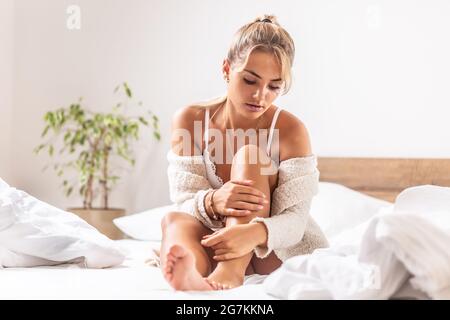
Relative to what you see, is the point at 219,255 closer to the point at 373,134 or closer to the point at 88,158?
the point at 373,134

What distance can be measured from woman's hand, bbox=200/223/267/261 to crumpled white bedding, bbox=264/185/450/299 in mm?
246

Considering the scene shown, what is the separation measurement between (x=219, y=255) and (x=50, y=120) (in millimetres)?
2039

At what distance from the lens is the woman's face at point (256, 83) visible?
5.29 ft

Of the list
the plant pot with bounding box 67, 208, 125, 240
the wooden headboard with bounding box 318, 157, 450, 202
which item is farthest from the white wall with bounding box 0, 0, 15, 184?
the wooden headboard with bounding box 318, 157, 450, 202

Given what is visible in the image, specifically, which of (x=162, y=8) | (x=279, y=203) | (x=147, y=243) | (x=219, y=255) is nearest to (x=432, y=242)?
(x=219, y=255)

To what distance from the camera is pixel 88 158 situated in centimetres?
348

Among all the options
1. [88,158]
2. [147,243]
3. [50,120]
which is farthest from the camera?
[88,158]

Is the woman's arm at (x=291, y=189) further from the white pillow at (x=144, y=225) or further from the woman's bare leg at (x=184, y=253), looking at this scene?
the white pillow at (x=144, y=225)

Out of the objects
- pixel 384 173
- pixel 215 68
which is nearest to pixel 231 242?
pixel 384 173

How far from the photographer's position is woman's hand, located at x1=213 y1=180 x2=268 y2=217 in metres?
1.49

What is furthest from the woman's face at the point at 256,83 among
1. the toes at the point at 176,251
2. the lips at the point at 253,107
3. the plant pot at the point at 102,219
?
the plant pot at the point at 102,219

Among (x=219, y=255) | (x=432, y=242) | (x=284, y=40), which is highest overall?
(x=284, y=40)

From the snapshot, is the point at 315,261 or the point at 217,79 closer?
the point at 315,261

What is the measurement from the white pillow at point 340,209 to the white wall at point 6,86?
1699mm
